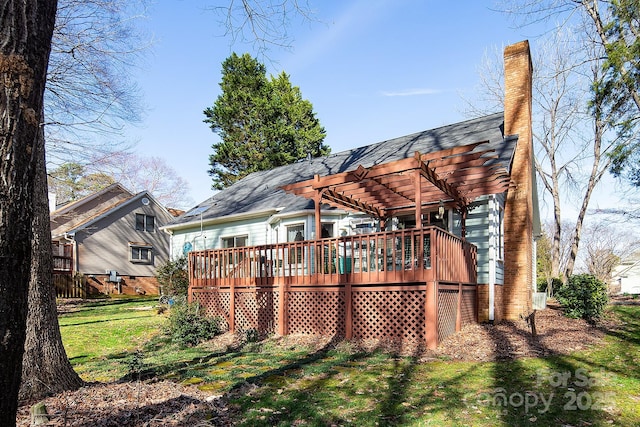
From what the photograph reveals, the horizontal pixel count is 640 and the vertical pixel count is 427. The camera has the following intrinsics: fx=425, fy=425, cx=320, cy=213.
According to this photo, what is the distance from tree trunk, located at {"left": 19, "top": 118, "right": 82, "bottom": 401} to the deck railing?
194 inches

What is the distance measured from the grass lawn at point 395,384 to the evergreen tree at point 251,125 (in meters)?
23.8

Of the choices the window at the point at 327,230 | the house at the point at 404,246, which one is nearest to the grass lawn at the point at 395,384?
the house at the point at 404,246

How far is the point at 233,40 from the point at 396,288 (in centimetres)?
507

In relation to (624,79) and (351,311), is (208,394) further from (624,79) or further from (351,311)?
(624,79)

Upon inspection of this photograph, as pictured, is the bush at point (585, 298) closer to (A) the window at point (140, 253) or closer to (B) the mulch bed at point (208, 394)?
(B) the mulch bed at point (208, 394)

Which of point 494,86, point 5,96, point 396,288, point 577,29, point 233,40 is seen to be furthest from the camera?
point 494,86

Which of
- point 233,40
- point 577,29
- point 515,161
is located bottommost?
point 515,161

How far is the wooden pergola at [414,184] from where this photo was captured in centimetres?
766

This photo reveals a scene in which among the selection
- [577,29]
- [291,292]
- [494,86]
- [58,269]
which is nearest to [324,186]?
[291,292]

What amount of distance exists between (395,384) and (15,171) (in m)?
4.65

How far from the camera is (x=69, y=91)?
10141 mm

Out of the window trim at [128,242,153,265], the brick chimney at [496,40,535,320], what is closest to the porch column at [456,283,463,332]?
the brick chimney at [496,40,535,320]

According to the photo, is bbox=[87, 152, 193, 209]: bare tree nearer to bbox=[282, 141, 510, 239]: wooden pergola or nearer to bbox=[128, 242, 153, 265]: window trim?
bbox=[128, 242, 153, 265]: window trim

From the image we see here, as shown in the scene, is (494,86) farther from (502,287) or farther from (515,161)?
(502,287)
